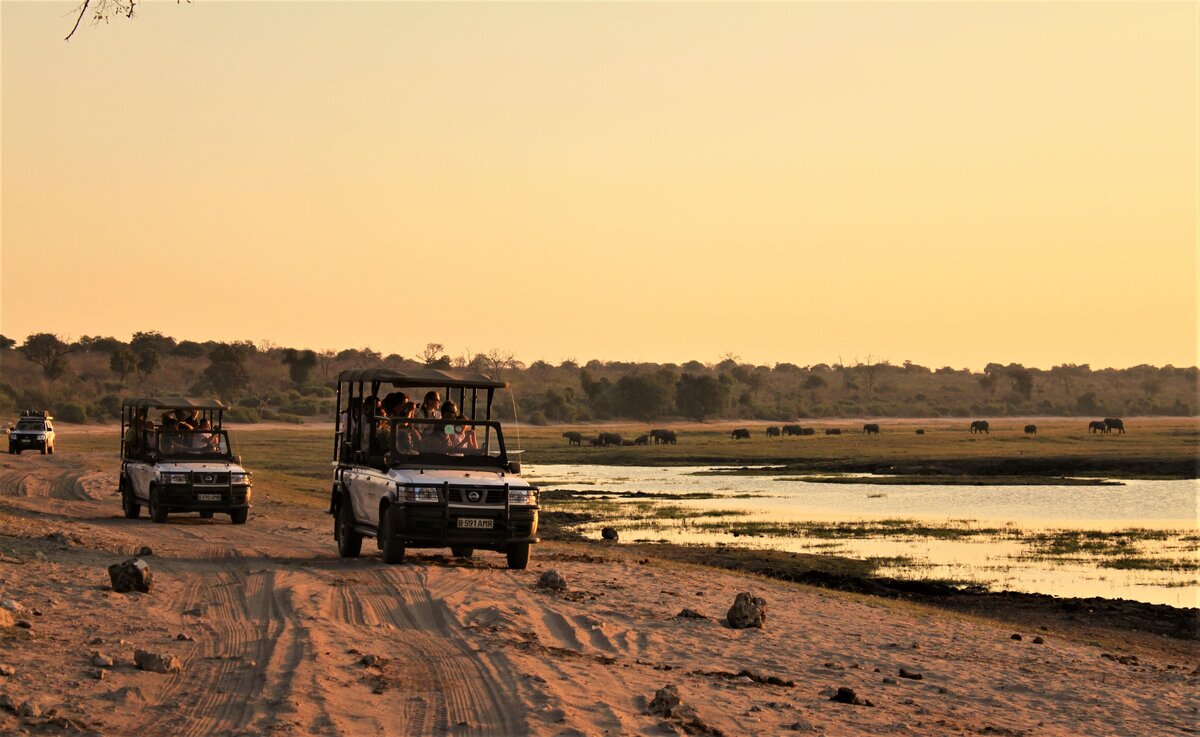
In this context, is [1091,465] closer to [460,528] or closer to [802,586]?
[802,586]

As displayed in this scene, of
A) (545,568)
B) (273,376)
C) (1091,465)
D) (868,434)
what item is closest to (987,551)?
(545,568)

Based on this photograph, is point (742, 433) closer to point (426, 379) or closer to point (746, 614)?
point (426, 379)

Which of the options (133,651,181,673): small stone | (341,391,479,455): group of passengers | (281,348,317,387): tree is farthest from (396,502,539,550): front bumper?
(281,348,317,387): tree

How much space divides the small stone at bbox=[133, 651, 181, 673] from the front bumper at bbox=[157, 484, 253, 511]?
15.5 metres

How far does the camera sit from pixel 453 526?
18.4 metres

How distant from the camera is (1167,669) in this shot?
1592cm

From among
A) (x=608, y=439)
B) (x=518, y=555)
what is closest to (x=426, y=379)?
(x=518, y=555)

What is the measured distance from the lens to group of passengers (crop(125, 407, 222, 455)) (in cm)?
2738

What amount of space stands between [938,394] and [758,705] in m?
171

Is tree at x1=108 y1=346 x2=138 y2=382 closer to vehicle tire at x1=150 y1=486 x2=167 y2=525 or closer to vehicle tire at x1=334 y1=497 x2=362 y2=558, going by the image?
vehicle tire at x1=150 y1=486 x2=167 y2=525

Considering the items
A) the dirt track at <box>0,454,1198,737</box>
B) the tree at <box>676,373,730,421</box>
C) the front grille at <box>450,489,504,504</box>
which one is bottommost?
the dirt track at <box>0,454,1198,737</box>

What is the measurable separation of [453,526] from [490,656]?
18.9 ft

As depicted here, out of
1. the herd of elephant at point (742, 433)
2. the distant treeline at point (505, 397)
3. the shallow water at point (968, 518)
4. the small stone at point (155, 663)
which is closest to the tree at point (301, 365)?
the distant treeline at point (505, 397)

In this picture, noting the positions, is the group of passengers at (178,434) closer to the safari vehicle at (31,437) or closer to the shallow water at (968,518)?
the shallow water at (968,518)
